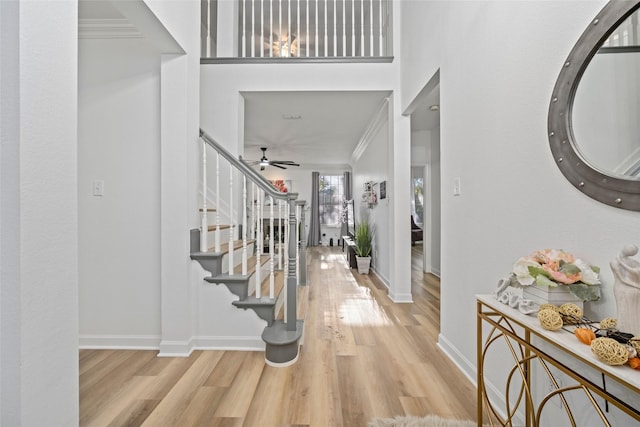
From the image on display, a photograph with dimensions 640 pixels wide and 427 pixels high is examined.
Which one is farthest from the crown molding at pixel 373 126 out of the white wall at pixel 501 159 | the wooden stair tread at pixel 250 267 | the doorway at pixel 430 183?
the wooden stair tread at pixel 250 267

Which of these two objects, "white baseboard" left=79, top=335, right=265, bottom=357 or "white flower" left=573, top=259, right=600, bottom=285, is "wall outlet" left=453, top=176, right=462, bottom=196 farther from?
"white baseboard" left=79, top=335, right=265, bottom=357

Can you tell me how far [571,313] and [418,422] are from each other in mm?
906

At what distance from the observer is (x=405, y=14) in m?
2.96

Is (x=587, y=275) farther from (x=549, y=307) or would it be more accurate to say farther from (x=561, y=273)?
(x=549, y=307)

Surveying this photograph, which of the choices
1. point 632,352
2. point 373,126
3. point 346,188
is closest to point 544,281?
point 632,352

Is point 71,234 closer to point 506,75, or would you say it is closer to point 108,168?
point 108,168

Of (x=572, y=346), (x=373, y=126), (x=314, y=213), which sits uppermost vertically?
(x=373, y=126)

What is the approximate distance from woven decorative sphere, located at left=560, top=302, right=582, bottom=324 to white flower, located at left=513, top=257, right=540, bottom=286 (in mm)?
120

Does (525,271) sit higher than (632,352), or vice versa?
(525,271)

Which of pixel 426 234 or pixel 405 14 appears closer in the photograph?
pixel 405 14

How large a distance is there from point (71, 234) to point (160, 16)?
4.90ft

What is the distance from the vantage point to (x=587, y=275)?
892 mm

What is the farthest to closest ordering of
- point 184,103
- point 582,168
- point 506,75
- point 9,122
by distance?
point 184,103, point 506,75, point 582,168, point 9,122

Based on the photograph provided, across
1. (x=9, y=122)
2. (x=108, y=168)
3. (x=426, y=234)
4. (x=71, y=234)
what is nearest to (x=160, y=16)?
(x=108, y=168)
